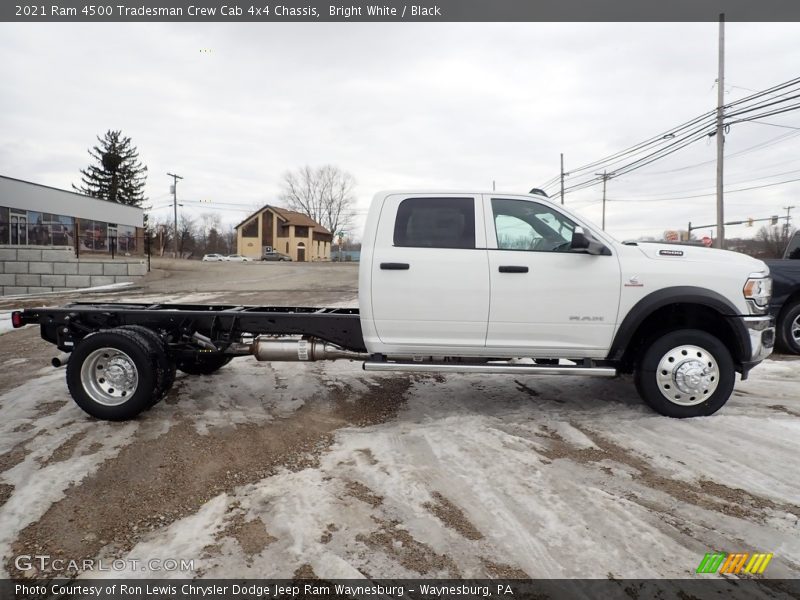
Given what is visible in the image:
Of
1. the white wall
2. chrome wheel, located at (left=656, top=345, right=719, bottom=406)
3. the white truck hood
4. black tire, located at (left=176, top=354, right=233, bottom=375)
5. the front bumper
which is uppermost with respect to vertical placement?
the white wall

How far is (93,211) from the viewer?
109ft

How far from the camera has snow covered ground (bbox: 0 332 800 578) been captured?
2605mm

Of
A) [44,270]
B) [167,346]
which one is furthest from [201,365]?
[44,270]

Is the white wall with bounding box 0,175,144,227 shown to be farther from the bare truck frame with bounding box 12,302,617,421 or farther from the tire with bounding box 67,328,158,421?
the tire with bounding box 67,328,158,421

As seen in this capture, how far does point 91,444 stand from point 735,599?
14.5ft

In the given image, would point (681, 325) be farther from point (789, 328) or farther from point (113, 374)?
point (113, 374)

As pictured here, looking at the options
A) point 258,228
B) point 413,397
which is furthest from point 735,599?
point 258,228

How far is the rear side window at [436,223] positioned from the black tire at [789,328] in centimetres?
610

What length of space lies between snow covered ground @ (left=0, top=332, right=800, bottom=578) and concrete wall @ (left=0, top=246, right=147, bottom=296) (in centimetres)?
1576

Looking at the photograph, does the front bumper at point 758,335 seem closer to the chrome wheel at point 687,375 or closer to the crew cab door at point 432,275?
the chrome wheel at point 687,375

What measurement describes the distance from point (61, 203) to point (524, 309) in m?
33.9

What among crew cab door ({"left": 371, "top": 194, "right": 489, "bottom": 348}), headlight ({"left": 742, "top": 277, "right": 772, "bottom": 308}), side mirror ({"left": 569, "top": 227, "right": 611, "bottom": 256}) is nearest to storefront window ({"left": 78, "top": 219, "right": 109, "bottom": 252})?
crew cab door ({"left": 371, "top": 194, "right": 489, "bottom": 348})

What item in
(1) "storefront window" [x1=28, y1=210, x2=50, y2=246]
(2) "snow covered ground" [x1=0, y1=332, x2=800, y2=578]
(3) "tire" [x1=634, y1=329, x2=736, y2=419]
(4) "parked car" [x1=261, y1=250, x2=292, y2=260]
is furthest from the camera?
(4) "parked car" [x1=261, y1=250, x2=292, y2=260]

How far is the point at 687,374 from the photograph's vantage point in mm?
4422
